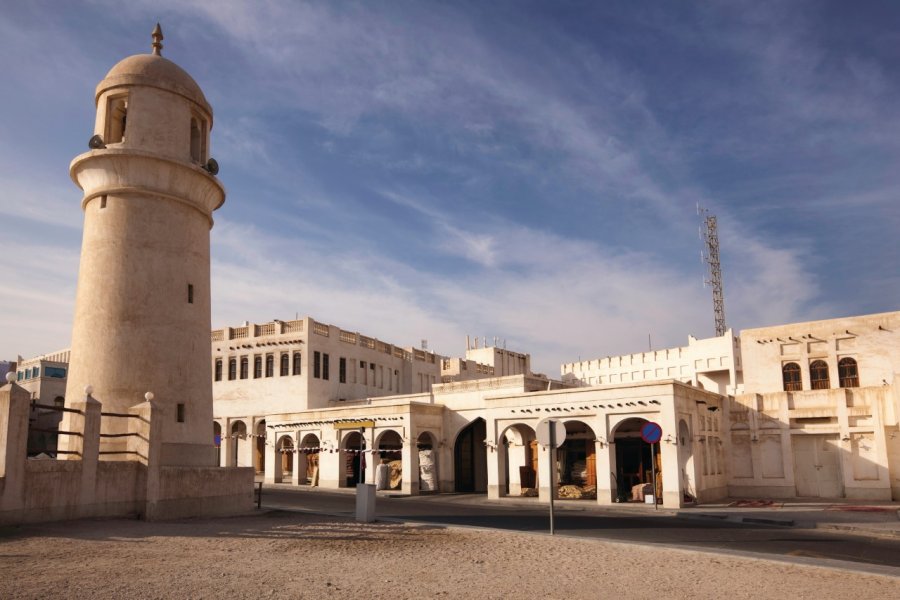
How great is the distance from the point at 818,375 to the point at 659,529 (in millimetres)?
17957

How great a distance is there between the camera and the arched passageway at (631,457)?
30.1 metres

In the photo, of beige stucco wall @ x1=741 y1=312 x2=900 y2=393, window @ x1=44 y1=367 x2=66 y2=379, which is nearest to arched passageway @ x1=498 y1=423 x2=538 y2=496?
beige stucco wall @ x1=741 y1=312 x2=900 y2=393

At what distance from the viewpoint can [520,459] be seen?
33.2 metres

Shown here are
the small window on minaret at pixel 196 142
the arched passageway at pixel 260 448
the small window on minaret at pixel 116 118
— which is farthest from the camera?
the arched passageway at pixel 260 448

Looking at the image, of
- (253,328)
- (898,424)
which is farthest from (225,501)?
(253,328)

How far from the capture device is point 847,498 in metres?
28.8

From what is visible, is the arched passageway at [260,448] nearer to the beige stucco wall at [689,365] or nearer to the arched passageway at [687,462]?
the arched passageway at [687,462]

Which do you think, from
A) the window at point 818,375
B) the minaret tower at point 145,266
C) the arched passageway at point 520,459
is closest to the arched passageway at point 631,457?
the arched passageway at point 520,459

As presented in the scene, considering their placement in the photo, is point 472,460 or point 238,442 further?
point 238,442

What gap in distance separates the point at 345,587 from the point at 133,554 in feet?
14.0

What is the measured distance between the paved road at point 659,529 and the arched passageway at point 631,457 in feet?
19.4

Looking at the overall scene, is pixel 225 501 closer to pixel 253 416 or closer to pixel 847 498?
pixel 847 498

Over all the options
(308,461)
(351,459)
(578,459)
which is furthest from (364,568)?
(308,461)

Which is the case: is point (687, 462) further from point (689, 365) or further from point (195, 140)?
point (689, 365)
